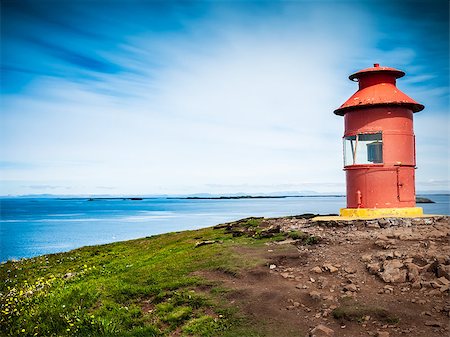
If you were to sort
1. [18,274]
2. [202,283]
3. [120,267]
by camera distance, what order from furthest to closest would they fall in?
1. [18,274]
2. [120,267]
3. [202,283]

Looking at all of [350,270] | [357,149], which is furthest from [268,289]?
[357,149]

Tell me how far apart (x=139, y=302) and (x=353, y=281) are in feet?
22.3

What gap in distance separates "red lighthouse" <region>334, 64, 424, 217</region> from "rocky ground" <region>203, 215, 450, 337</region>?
214 cm

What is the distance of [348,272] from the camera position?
42.1 ft

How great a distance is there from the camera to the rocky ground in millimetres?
10195

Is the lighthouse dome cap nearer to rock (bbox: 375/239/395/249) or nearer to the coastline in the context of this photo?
the coastline

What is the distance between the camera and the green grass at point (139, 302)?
11742 millimetres

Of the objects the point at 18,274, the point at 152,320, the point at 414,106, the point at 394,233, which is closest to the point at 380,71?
the point at 414,106

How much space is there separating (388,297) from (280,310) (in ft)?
9.45

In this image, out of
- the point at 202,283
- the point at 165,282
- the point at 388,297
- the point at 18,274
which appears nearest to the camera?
the point at 388,297

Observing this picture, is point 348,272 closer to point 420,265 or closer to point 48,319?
point 420,265

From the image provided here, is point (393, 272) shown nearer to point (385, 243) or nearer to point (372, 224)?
point (385, 243)

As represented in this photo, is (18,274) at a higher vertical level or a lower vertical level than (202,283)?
lower

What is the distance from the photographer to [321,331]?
9961mm
